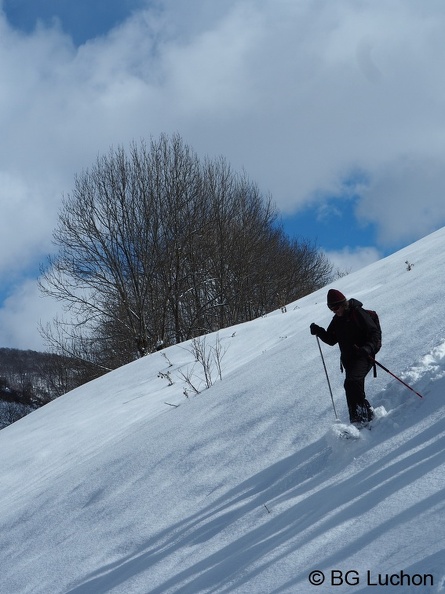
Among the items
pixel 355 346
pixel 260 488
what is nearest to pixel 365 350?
pixel 355 346

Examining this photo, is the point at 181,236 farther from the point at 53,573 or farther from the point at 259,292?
the point at 53,573

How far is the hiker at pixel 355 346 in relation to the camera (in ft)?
17.6

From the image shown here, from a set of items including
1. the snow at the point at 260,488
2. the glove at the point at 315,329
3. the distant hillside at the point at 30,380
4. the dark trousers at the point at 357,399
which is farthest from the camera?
the distant hillside at the point at 30,380

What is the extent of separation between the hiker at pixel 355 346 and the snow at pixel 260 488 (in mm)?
211

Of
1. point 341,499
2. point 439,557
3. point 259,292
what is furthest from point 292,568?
point 259,292

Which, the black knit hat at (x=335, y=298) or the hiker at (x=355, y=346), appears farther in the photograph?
the black knit hat at (x=335, y=298)

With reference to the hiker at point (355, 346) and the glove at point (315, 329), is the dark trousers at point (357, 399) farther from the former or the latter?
the glove at point (315, 329)

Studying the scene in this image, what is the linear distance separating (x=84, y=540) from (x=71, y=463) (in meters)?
2.76

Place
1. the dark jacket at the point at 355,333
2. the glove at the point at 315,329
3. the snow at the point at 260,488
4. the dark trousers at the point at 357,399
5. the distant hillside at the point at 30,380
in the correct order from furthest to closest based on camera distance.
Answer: the distant hillside at the point at 30,380, the glove at the point at 315,329, the dark jacket at the point at 355,333, the dark trousers at the point at 357,399, the snow at the point at 260,488

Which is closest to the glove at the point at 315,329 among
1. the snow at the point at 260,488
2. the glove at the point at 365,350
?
the glove at the point at 365,350

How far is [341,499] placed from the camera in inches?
175

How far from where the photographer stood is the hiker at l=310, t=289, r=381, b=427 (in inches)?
212

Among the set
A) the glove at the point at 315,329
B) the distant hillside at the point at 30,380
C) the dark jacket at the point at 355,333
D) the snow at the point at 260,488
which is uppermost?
the distant hillside at the point at 30,380

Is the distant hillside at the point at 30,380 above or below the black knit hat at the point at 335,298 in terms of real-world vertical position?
above
